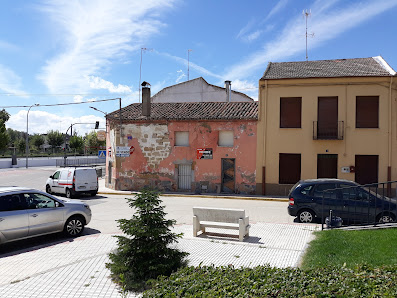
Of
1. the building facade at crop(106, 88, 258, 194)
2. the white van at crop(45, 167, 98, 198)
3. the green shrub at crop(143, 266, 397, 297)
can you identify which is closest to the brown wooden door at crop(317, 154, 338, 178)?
the building facade at crop(106, 88, 258, 194)

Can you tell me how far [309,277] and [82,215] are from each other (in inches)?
310

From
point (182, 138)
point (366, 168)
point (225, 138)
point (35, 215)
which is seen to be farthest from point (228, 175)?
point (35, 215)

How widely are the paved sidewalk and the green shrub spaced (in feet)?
5.74

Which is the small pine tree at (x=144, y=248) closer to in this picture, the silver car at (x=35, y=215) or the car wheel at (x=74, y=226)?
the silver car at (x=35, y=215)

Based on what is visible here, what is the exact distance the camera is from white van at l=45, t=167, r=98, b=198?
20.6 m

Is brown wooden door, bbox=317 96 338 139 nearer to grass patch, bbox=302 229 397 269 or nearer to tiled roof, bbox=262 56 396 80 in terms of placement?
tiled roof, bbox=262 56 396 80

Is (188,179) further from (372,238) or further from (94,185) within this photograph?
(372,238)

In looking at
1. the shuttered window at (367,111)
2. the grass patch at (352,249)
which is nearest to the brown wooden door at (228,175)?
the shuttered window at (367,111)

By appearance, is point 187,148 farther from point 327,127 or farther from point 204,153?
point 327,127

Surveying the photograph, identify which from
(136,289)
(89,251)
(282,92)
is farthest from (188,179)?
(136,289)

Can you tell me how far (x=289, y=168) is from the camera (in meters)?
21.9

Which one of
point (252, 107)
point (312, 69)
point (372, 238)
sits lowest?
point (372, 238)

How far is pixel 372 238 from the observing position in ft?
26.7

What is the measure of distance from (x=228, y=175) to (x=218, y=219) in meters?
12.7
